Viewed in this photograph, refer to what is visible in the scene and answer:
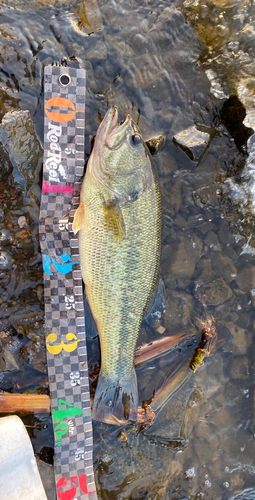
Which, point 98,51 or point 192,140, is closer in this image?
point 98,51

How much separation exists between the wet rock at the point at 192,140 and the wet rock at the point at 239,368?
8.76 feet

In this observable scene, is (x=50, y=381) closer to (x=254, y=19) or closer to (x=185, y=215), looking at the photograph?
(x=185, y=215)

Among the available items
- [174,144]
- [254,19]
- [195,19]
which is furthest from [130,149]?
[254,19]

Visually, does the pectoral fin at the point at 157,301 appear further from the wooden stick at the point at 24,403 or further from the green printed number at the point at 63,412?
the wooden stick at the point at 24,403

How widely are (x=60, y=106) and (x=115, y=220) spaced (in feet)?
4.59

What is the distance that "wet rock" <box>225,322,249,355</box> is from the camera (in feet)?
12.2

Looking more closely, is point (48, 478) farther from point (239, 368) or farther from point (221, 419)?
point (239, 368)

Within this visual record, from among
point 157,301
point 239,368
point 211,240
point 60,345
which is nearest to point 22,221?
point 60,345

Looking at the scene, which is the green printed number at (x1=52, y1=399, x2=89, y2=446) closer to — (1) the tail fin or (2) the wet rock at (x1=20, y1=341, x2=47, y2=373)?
(1) the tail fin

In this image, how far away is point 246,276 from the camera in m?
3.75

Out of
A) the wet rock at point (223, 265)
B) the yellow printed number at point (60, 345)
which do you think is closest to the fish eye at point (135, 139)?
the wet rock at point (223, 265)

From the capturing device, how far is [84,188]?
2932mm

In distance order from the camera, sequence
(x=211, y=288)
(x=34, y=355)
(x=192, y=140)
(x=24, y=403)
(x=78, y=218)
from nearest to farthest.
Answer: (x=78, y=218) → (x=24, y=403) → (x=34, y=355) → (x=192, y=140) → (x=211, y=288)

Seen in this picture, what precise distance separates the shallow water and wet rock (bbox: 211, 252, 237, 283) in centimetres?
1
